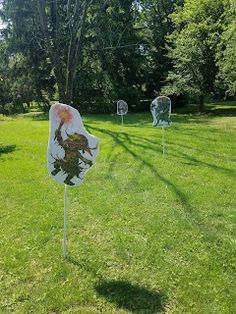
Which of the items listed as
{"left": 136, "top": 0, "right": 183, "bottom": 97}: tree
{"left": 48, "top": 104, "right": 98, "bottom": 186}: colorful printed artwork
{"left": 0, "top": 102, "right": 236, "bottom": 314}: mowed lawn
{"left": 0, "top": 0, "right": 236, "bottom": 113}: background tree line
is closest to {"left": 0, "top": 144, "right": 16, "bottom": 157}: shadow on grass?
{"left": 0, "top": 102, "right": 236, "bottom": 314}: mowed lawn

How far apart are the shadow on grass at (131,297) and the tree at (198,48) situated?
2080cm

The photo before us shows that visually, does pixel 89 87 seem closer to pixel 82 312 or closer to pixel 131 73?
pixel 131 73

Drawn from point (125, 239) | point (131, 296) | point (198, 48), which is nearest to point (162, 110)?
point (125, 239)

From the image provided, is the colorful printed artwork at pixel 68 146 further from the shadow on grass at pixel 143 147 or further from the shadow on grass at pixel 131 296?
the shadow on grass at pixel 143 147

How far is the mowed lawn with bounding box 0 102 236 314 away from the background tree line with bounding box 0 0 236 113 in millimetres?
13364

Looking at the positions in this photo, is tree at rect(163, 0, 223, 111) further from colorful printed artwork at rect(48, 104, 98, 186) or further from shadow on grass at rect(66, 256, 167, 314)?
shadow on grass at rect(66, 256, 167, 314)

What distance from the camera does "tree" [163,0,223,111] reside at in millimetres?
23094

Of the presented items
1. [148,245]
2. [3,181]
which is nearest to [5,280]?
[148,245]

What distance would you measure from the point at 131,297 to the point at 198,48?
71.6 ft

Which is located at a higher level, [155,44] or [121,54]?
[155,44]

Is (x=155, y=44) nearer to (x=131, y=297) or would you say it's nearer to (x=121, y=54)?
(x=121, y=54)

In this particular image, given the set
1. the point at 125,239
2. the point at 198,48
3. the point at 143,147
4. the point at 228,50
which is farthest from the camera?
the point at 198,48

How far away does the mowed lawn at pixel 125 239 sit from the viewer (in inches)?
153

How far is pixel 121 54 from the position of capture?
2769 centimetres
